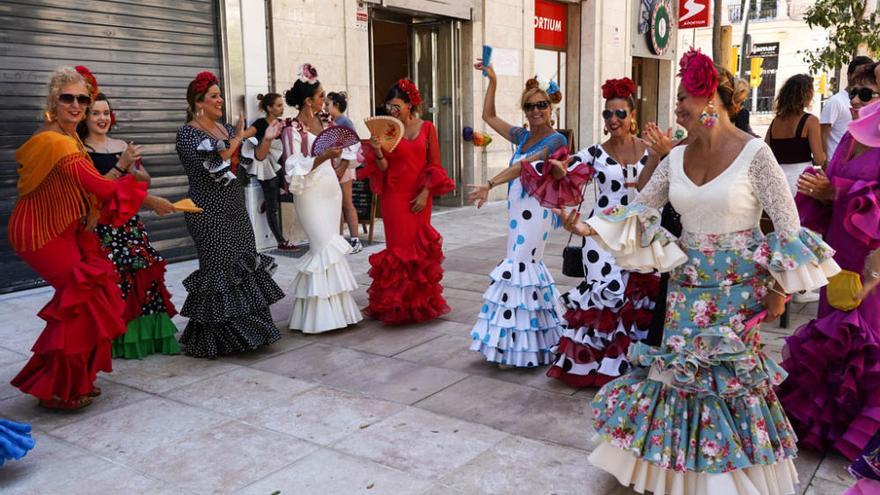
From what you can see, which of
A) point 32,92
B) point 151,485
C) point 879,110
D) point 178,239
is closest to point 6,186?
point 32,92

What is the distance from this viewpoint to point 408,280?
6.26 metres

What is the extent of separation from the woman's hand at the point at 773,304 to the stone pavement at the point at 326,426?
93 centimetres

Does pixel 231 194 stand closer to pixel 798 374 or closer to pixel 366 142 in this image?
pixel 366 142

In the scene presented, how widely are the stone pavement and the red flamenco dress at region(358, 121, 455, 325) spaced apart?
268mm

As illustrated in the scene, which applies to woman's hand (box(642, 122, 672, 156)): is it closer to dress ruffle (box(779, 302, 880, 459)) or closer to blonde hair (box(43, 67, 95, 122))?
dress ruffle (box(779, 302, 880, 459))

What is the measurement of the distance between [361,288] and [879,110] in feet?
17.4

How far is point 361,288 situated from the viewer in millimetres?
7684

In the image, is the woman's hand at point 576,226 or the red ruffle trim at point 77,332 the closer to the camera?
the woman's hand at point 576,226

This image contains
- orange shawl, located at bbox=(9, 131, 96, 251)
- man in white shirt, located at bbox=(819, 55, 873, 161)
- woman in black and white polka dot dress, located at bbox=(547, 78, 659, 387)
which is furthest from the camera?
man in white shirt, located at bbox=(819, 55, 873, 161)

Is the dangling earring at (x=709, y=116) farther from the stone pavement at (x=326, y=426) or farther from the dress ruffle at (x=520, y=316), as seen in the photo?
the dress ruffle at (x=520, y=316)

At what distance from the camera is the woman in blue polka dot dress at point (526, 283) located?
5.01 meters

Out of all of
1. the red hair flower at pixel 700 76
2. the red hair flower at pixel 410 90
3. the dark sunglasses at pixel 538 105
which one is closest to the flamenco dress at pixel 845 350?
the red hair flower at pixel 700 76

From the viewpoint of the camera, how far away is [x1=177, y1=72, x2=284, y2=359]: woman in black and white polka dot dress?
5.30 meters

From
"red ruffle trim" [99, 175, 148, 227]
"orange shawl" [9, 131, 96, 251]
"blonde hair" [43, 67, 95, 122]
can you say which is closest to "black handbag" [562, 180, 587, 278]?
"red ruffle trim" [99, 175, 148, 227]
